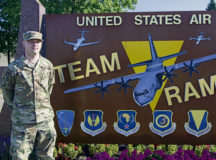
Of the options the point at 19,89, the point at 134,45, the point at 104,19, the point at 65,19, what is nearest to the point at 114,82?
the point at 134,45

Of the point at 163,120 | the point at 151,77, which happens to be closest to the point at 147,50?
the point at 151,77

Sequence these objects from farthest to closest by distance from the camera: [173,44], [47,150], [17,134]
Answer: [173,44] → [47,150] → [17,134]

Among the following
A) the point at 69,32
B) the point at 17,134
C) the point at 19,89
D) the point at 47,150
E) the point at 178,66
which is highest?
the point at 69,32

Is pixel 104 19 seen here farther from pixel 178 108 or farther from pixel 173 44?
pixel 178 108

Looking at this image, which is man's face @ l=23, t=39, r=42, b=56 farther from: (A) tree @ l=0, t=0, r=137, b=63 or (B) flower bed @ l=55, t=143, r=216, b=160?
(A) tree @ l=0, t=0, r=137, b=63

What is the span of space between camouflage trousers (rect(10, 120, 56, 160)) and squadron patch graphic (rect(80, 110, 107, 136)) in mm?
1100

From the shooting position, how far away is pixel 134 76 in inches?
150

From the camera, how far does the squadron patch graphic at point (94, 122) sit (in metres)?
3.87

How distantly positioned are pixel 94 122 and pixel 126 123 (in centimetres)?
54

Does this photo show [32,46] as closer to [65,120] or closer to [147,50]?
[65,120]

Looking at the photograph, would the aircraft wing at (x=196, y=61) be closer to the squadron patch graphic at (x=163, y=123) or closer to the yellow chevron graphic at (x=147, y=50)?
the yellow chevron graphic at (x=147, y=50)

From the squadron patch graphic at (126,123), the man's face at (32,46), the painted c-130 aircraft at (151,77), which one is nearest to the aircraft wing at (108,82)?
the painted c-130 aircraft at (151,77)

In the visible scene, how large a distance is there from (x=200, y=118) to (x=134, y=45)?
1.63m

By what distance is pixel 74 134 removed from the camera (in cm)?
391
